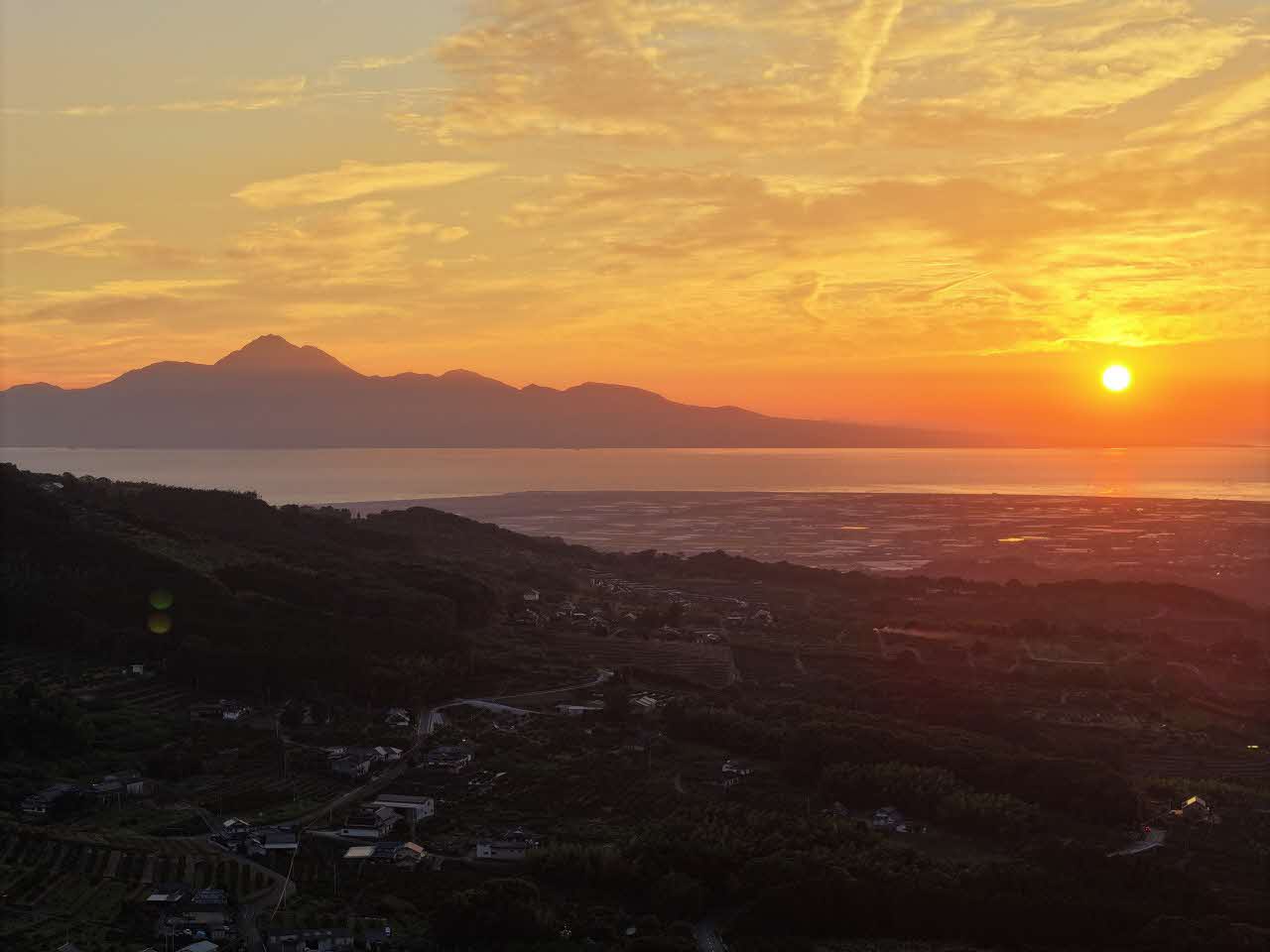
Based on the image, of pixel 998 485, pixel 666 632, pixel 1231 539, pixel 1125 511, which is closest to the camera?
pixel 666 632

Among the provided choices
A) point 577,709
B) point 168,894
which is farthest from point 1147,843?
point 168,894

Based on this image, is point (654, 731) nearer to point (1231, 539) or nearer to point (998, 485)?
point (1231, 539)

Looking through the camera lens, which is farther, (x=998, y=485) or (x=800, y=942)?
(x=998, y=485)

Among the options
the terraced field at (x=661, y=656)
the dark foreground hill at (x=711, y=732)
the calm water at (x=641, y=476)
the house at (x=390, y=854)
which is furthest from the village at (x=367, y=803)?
the calm water at (x=641, y=476)

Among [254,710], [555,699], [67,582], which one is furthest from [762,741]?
[67,582]

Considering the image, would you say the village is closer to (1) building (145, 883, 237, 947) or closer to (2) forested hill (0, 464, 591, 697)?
(1) building (145, 883, 237, 947)

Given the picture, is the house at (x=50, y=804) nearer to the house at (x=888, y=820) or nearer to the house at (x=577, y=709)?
the house at (x=577, y=709)

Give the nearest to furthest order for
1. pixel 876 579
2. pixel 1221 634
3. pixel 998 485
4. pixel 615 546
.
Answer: pixel 1221 634
pixel 876 579
pixel 615 546
pixel 998 485
